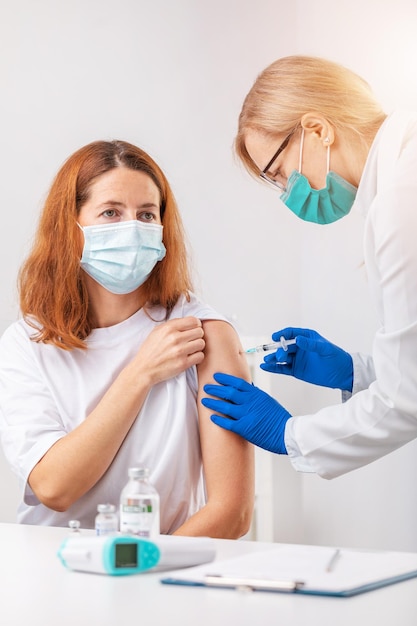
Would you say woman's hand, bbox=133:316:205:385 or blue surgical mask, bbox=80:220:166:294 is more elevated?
blue surgical mask, bbox=80:220:166:294

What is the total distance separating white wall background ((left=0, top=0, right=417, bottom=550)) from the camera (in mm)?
2871

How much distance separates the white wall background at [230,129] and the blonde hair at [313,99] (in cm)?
128

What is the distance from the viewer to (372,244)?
1.50 meters

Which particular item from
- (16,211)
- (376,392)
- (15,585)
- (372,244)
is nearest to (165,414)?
(376,392)

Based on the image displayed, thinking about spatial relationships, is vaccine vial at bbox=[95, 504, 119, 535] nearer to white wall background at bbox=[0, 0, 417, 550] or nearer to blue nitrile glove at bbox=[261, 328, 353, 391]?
blue nitrile glove at bbox=[261, 328, 353, 391]

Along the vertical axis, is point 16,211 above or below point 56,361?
above

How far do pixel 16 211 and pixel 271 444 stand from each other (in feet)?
4.88

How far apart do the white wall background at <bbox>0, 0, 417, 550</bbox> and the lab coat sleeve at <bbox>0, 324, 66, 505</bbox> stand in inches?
43.3

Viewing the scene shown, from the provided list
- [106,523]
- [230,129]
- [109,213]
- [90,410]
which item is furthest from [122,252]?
[230,129]

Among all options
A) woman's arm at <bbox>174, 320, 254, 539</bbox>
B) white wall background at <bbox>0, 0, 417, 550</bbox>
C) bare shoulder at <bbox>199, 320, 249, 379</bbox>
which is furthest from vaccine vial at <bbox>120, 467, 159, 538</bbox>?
white wall background at <bbox>0, 0, 417, 550</bbox>

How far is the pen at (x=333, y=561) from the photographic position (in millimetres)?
906

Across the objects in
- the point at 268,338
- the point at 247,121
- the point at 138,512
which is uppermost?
the point at 247,121

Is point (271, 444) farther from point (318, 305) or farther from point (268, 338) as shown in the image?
point (318, 305)

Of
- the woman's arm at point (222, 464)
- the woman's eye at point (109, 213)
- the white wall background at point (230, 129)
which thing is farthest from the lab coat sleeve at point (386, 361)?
the white wall background at point (230, 129)
